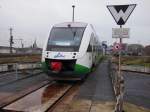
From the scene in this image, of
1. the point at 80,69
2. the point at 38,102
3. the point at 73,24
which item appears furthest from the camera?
the point at 73,24

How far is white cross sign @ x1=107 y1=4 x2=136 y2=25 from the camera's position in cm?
1002

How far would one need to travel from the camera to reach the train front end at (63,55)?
16984mm

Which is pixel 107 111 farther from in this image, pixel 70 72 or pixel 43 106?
pixel 70 72

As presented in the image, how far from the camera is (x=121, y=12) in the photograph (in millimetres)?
10109

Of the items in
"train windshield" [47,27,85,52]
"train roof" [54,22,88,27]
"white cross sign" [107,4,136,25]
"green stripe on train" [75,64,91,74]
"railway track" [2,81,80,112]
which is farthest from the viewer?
"train roof" [54,22,88,27]

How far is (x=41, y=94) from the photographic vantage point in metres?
13.6

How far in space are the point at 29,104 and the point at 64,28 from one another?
27.9 ft

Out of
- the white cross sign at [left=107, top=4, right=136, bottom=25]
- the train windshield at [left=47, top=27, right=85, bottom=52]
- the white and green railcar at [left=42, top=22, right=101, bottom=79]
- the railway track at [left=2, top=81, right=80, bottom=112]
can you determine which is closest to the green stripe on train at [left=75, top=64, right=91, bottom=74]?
the white and green railcar at [left=42, top=22, right=101, bottom=79]

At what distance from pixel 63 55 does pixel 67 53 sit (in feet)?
0.83

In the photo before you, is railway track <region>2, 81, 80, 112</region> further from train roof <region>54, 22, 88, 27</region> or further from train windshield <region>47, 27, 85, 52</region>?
train roof <region>54, 22, 88, 27</region>

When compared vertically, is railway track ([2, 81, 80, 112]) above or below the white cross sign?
below

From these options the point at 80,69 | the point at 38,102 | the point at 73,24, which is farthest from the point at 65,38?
the point at 38,102

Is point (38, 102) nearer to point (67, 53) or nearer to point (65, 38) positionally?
point (67, 53)

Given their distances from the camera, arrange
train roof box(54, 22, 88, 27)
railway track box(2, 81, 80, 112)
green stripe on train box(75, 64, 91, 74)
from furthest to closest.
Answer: train roof box(54, 22, 88, 27) → green stripe on train box(75, 64, 91, 74) → railway track box(2, 81, 80, 112)
